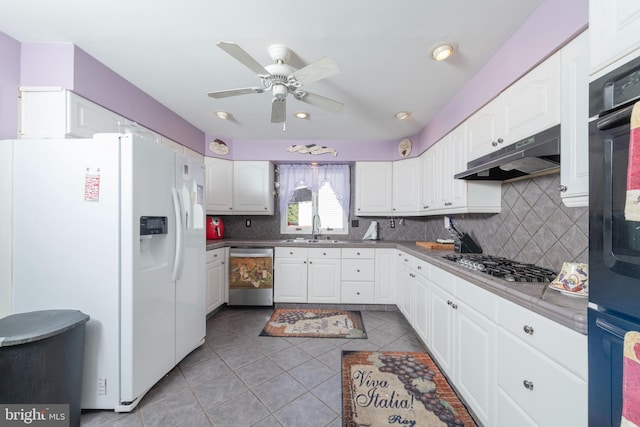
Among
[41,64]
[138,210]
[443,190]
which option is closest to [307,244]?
[443,190]

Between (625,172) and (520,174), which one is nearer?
(625,172)

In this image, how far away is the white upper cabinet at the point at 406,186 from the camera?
3.23m

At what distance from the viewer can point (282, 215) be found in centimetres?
385

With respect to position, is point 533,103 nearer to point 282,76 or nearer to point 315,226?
point 282,76

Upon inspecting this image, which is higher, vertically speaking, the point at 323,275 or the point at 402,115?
the point at 402,115

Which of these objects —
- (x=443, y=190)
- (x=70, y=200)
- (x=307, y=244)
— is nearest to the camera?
(x=70, y=200)

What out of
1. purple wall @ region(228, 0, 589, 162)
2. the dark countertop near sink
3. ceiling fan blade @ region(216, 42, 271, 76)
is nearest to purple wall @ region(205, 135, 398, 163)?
purple wall @ region(228, 0, 589, 162)

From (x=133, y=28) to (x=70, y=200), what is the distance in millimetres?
1128

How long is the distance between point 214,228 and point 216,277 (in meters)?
0.77

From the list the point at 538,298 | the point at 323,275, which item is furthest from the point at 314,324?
the point at 538,298

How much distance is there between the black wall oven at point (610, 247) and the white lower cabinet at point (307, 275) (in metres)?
2.56

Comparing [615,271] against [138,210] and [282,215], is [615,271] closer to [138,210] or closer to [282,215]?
[138,210]

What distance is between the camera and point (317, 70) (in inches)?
58.0

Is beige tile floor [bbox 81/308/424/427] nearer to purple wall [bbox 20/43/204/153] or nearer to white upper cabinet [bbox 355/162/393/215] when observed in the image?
white upper cabinet [bbox 355/162/393/215]
